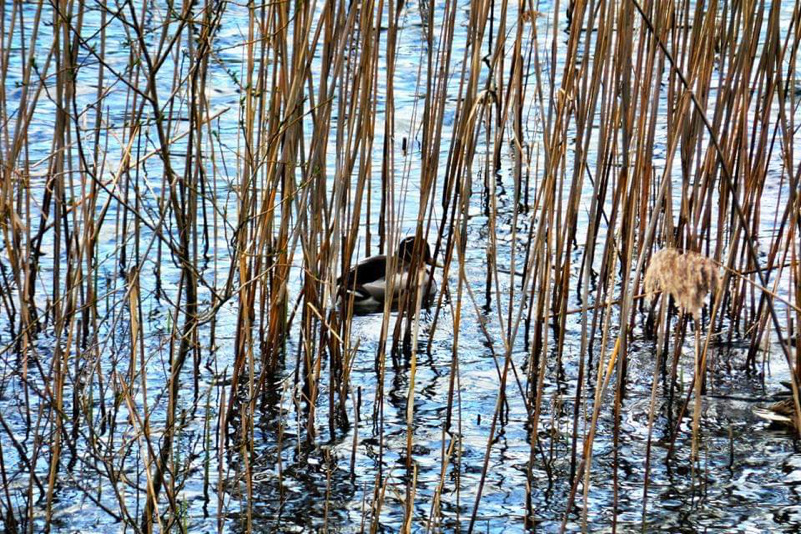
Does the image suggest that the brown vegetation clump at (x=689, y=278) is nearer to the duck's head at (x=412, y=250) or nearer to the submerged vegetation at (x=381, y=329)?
the submerged vegetation at (x=381, y=329)

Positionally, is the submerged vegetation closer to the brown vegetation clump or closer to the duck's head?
the duck's head

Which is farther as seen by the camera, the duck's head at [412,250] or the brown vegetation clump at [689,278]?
the duck's head at [412,250]

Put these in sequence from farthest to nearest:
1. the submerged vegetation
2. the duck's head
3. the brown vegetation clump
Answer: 1. the duck's head
2. the submerged vegetation
3. the brown vegetation clump

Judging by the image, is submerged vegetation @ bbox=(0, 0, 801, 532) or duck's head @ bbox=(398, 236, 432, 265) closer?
submerged vegetation @ bbox=(0, 0, 801, 532)

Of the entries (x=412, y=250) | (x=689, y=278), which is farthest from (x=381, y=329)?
(x=689, y=278)

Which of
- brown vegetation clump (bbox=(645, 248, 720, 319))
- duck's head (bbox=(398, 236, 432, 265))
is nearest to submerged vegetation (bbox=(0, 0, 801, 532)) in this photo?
duck's head (bbox=(398, 236, 432, 265))

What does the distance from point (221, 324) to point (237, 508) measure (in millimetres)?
1404

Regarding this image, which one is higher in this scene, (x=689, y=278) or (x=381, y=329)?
(x=689, y=278)

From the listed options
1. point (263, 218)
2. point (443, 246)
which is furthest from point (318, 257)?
point (443, 246)

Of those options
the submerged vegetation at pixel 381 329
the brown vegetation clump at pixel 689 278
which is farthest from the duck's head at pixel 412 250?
the brown vegetation clump at pixel 689 278

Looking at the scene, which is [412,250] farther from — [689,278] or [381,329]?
[689,278]

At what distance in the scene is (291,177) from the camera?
2.99 metres

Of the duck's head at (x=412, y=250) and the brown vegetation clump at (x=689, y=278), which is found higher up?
the brown vegetation clump at (x=689, y=278)

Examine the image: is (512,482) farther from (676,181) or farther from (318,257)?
(676,181)
